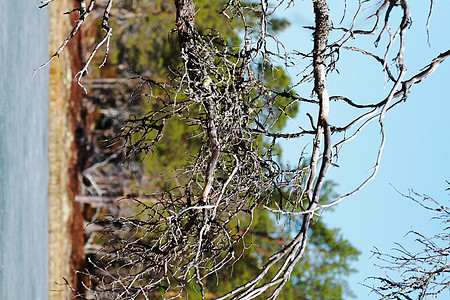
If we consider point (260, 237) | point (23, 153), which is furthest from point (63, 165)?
point (260, 237)

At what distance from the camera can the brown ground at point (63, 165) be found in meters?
6.91

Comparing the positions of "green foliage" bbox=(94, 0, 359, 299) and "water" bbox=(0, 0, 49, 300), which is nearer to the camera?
"water" bbox=(0, 0, 49, 300)

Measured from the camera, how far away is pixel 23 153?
5684mm

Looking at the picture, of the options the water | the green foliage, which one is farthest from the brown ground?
the green foliage

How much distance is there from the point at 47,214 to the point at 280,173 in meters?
4.34

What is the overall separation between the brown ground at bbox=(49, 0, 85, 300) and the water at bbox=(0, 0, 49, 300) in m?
0.21

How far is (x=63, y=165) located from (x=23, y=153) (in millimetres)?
1474

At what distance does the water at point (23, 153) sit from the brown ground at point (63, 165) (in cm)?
21

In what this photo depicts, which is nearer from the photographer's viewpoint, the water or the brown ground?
the water

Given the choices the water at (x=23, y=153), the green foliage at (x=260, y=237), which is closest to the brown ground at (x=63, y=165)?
the water at (x=23, y=153)

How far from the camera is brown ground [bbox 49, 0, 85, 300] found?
6.91 meters

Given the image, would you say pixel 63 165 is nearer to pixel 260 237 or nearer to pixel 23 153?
pixel 23 153

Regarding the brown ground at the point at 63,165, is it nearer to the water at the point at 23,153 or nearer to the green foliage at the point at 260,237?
the water at the point at 23,153

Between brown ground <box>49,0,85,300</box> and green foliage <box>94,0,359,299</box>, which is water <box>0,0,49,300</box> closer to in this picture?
brown ground <box>49,0,85,300</box>
